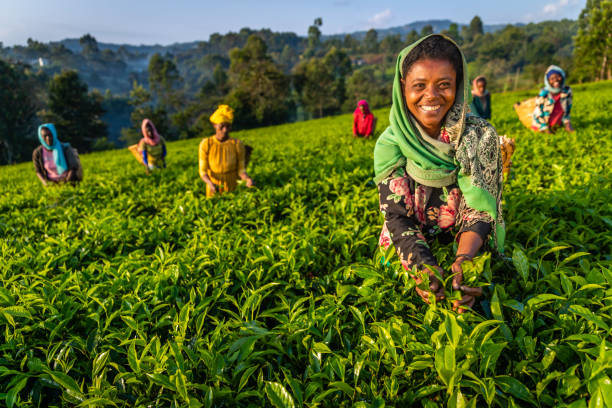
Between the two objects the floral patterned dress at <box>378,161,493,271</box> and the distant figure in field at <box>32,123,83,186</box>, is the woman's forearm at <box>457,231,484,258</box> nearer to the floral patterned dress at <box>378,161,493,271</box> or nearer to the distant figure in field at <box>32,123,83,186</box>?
the floral patterned dress at <box>378,161,493,271</box>

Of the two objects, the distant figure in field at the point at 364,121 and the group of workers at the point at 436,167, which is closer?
the group of workers at the point at 436,167

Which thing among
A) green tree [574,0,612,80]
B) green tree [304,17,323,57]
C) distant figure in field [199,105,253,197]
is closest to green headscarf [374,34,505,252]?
distant figure in field [199,105,253,197]

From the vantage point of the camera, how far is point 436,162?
1.78 meters

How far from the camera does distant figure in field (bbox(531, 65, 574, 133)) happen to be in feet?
20.5

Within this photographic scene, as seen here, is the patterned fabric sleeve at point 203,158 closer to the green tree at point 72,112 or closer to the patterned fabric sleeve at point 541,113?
the patterned fabric sleeve at point 541,113

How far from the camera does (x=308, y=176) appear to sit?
5434 millimetres

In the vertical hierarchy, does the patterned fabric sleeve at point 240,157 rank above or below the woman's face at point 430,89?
below

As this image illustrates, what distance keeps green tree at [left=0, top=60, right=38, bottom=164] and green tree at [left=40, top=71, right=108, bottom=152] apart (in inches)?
158

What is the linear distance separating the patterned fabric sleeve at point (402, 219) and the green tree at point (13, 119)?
44.9 meters

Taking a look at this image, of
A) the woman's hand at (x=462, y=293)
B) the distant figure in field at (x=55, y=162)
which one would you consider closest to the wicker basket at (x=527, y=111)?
the woman's hand at (x=462, y=293)

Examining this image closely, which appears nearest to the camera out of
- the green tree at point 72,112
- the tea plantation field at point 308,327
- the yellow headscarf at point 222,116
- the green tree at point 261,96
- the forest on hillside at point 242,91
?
the tea plantation field at point 308,327

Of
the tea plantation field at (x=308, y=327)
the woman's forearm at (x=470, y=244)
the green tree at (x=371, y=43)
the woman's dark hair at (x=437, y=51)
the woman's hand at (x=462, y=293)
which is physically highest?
the green tree at (x=371, y=43)

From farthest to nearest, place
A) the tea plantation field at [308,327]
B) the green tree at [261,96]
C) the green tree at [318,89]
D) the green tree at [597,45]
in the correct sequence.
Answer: the green tree at [318,89] → the green tree at [261,96] → the green tree at [597,45] → the tea plantation field at [308,327]

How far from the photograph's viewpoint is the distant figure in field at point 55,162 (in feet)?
20.4
